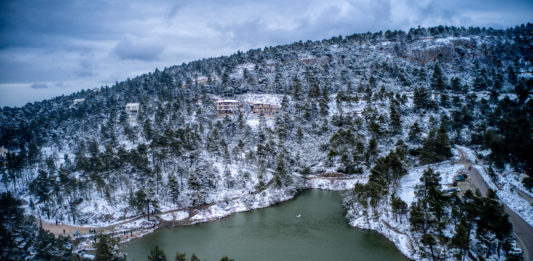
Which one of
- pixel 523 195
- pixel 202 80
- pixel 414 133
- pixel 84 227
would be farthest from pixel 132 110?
pixel 523 195

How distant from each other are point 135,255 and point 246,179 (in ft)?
91.9

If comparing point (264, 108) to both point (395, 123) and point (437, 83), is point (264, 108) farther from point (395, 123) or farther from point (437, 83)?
point (437, 83)

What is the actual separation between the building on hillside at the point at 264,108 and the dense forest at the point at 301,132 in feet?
8.27

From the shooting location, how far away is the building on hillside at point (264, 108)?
101 metres

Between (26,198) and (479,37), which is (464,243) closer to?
(26,198)

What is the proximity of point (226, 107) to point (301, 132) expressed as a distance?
32.5 metres

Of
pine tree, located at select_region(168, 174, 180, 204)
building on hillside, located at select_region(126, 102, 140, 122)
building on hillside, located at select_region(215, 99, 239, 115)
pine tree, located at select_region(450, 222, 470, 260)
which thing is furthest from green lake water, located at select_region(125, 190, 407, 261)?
building on hillside, located at select_region(126, 102, 140, 122)

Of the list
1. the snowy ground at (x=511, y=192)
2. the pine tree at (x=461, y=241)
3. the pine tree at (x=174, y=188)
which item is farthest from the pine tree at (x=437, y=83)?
the pine tree at (x=174, y=188)

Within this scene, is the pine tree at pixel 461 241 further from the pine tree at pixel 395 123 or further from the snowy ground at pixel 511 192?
the pine tree at pixel 395 123

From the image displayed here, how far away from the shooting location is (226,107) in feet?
336

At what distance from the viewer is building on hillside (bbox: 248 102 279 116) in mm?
101056

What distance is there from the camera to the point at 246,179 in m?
65.1

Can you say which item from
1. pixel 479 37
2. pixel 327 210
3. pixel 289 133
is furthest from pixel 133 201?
pixel 479 37

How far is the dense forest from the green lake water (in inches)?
243
